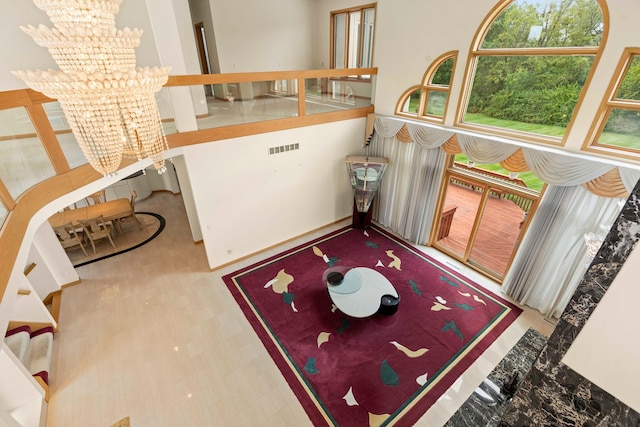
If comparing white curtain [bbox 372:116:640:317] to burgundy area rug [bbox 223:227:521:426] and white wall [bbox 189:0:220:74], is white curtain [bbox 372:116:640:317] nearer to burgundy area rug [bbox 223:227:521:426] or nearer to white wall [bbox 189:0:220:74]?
burgundy area rug [bbox 223:227:521:426]

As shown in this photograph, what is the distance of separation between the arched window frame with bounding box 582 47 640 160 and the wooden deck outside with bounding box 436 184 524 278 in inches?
105

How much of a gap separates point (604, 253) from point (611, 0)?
4325 millimetres

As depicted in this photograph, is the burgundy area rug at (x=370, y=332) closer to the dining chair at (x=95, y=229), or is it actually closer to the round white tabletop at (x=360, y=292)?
the round white tabletop at (x=360, y=292)

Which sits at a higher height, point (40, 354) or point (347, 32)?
point (347, 32)

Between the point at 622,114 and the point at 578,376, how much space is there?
4243 millimetres

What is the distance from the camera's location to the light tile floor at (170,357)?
154 inches

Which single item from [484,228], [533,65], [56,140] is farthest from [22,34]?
[484,228]

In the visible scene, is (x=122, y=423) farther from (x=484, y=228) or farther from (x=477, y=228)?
(x=484, y=228)

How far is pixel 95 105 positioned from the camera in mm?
2498

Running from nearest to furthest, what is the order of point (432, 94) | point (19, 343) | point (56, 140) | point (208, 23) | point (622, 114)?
point (56, 140)
point (622, 114)
point (19, 343)
point (432, 94)
point (208, 23)

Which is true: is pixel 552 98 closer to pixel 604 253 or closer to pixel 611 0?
pixel 611 0

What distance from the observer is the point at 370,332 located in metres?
5.02

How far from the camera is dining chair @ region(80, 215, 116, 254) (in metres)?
6.94

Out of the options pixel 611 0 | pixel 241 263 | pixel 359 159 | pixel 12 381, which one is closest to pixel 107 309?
pixel 12 381
